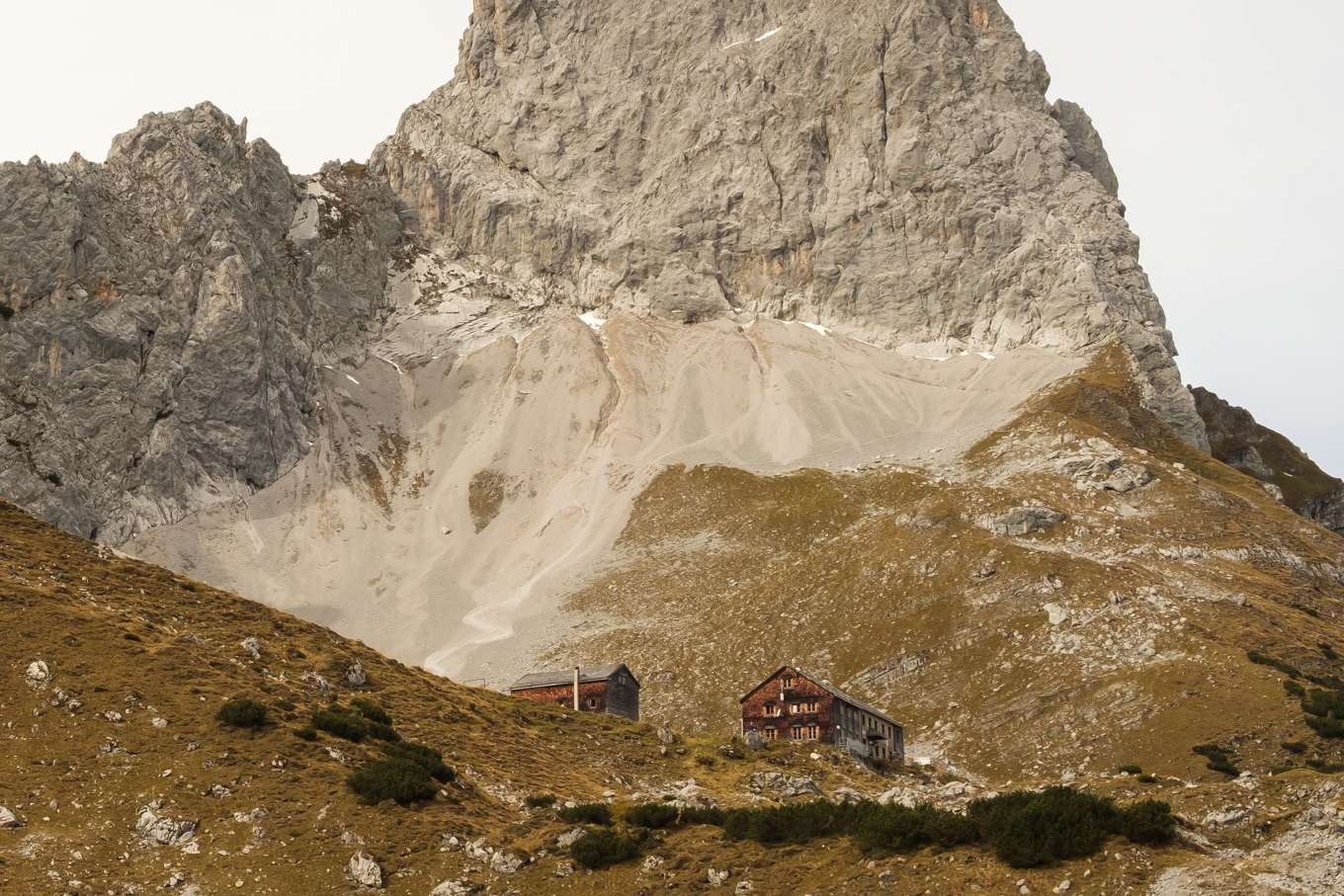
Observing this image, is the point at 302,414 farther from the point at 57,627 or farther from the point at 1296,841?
the point at 1296,841

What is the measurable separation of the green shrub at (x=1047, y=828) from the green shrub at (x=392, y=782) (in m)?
19.1

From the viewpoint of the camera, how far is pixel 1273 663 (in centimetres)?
10369

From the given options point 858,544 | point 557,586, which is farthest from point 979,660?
point 557,586

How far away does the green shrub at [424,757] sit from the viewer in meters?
51.8

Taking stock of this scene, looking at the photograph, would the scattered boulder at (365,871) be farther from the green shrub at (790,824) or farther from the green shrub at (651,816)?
the green shrub at (790,824)

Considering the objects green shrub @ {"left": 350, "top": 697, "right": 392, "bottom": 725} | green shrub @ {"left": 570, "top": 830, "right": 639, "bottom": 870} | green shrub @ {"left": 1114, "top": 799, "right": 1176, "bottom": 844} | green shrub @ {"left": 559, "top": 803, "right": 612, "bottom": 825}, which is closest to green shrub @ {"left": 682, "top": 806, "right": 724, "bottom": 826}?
green shrub @ {"left": 559, "top": 803, "right": 612, "bottom": 825}

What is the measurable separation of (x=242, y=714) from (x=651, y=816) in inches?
601

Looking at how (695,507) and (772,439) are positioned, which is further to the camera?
(772,439)

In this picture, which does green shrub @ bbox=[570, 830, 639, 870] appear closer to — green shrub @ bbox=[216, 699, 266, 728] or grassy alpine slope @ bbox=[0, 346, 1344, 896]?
grassy alpine slope @ bbox=[0, 346, 1344, 896]

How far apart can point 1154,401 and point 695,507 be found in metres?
67.9

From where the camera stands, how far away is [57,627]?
Result: 178ft

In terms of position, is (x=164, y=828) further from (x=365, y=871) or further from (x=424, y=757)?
(x=424, y=757)

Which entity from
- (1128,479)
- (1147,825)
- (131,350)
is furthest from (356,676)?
(131,350)

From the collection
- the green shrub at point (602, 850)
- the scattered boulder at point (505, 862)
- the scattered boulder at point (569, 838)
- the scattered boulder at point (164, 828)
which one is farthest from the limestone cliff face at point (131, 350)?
the green shrub at point (602, 850)
